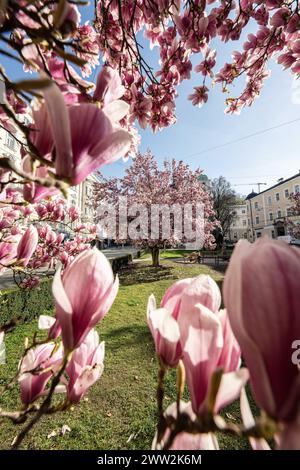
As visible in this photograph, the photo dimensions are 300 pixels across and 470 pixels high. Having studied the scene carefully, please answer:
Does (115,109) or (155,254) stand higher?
(115,109)

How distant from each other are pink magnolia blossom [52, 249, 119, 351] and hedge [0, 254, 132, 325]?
231 inches

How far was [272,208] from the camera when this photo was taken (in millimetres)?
43875

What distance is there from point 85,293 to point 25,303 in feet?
25.1

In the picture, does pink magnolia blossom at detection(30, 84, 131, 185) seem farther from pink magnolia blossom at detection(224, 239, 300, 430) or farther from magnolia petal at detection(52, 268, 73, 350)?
pink magnolia blossom at detection(224, 239, 300, 430)

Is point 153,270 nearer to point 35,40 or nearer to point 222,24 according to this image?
point 222,24

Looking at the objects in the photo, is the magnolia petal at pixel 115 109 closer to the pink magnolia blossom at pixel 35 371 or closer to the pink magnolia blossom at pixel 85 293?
the pink magnolia blossom at pixel 85 293

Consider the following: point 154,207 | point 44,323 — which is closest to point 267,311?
point 44,323

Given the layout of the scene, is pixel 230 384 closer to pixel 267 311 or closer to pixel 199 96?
pixel 267 311

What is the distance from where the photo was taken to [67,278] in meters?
0.50

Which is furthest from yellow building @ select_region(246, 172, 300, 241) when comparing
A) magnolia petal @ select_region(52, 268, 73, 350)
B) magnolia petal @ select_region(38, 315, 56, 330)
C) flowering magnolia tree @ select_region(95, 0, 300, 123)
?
magnolia petal @ select_region(52, 268, 73, 350)

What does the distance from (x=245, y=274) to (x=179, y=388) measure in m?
0.26

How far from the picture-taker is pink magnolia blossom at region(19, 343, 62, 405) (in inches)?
25.2

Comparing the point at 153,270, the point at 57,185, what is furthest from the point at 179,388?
the point at 153,270

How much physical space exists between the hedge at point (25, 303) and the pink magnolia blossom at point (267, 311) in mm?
6125
